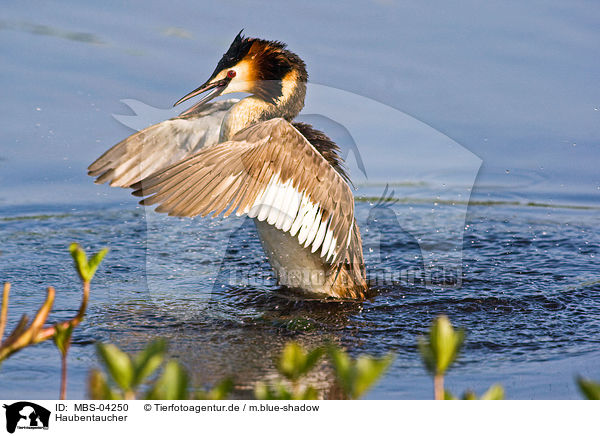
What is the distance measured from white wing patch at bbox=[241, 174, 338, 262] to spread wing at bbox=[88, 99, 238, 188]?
745mm

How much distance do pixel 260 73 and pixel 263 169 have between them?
1.10 m

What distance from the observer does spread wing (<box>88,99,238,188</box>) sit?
195 inches

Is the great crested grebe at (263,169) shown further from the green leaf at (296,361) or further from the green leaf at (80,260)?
the green leaf at (296,361)

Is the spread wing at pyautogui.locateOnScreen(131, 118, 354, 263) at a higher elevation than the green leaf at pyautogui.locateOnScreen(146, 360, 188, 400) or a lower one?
higher

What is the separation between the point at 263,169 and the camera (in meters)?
4.64

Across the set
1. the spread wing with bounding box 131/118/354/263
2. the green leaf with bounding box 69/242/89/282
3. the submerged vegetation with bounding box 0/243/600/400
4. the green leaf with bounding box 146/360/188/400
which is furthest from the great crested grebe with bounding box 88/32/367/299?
the green leaf with bounding box 146/360/188/400

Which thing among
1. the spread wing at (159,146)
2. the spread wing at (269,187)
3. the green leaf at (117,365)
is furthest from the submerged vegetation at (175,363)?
the spread wing at (159,146)

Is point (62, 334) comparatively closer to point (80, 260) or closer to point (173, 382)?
point (80, 260)

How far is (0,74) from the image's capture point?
856 cm

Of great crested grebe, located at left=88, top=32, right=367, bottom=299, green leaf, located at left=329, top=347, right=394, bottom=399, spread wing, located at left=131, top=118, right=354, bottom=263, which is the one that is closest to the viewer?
green leaf, located at left=329, top=347, right=394, bottom=399

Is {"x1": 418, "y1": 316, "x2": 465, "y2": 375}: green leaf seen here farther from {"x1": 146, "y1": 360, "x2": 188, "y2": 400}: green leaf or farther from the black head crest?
the black head crest

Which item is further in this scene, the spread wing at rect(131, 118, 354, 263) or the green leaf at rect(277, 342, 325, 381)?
the spread wing at rect(131, 118, 354, 263)
